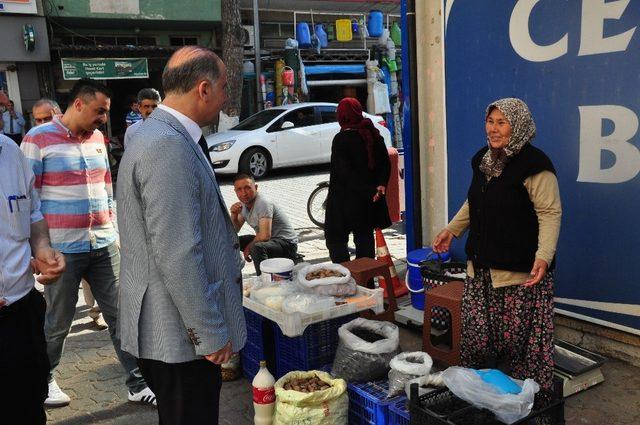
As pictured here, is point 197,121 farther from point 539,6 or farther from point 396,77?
point 396,77

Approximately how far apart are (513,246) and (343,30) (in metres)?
→ 17.5

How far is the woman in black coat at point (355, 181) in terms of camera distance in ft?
16.5

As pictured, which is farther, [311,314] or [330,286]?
[330,286]

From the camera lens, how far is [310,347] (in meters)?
3.57

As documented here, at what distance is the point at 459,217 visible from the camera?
3.53m

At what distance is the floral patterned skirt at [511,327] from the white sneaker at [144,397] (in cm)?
195

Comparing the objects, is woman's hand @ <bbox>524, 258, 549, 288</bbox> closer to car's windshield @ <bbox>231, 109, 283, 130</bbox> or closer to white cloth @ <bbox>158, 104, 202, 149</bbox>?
white cloth @ <bbox>158, 104, 202, 149</bbox>

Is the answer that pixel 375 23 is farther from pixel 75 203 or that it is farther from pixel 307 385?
pixel 307 385

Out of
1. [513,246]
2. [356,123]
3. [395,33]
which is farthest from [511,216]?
[395,33]

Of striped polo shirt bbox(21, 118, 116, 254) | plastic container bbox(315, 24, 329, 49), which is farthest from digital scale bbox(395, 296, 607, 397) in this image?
plastic container bbox(315, 24, 329, 49)

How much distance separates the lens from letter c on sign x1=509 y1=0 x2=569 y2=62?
158 inches

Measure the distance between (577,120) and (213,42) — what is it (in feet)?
48.4

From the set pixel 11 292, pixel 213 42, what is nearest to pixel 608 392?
pixel 11 292

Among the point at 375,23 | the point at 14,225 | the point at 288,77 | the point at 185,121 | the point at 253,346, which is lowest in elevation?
the point at 253,346
